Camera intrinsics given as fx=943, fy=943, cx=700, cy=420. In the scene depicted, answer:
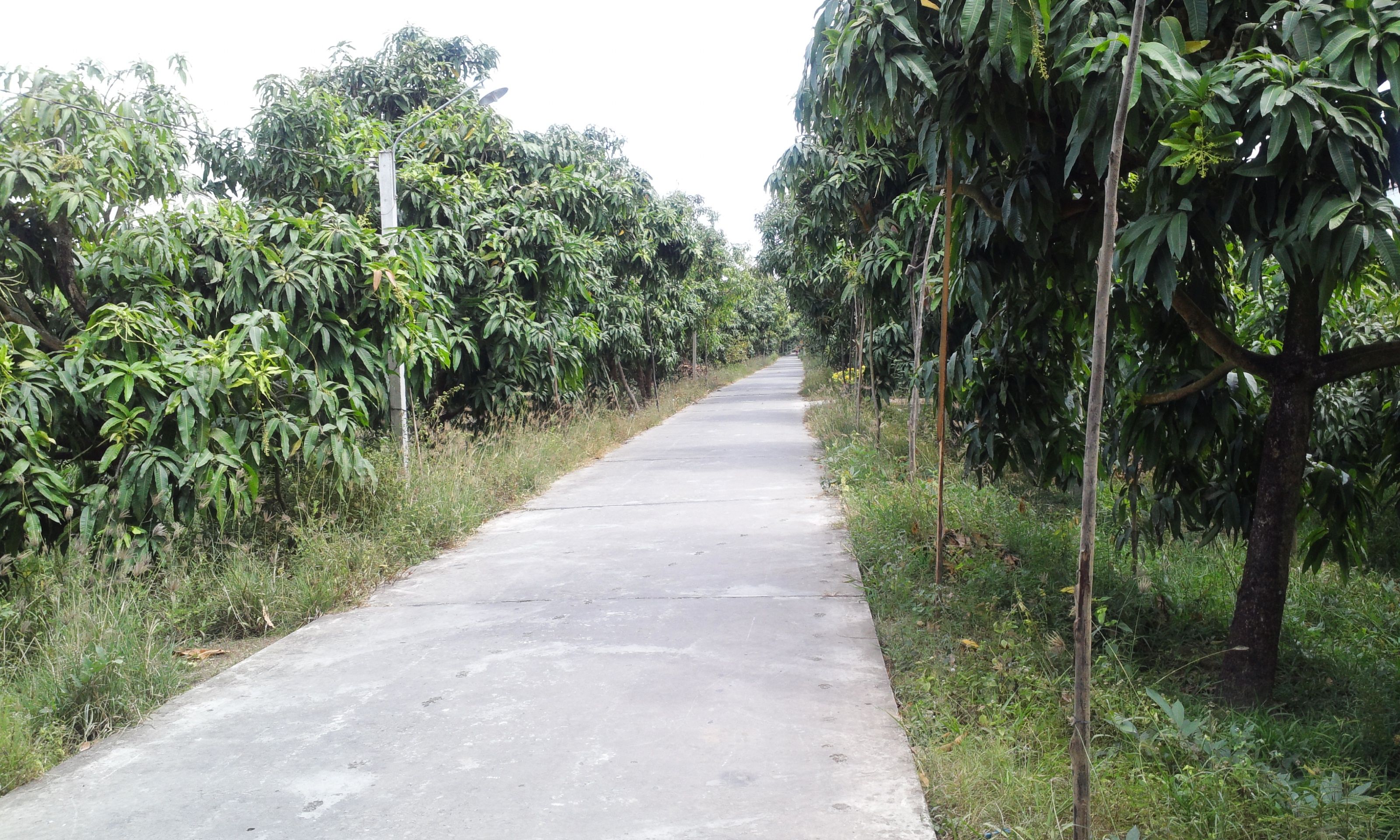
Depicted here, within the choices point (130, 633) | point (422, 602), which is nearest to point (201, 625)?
point (130, 633)

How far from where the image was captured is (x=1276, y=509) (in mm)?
3775

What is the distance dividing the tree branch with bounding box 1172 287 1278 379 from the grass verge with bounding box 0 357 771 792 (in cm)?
465

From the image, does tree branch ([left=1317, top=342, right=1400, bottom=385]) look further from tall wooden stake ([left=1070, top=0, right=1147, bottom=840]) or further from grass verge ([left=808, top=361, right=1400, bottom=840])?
tall wooden stake ([left=1070, top=0, right=1147, bottom=840])

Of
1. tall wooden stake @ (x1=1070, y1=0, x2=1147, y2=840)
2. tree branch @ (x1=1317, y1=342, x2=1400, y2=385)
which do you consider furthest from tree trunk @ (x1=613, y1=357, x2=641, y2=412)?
tall wooden stake @ (x1=1070, y1=0, x2=1147, y2=840)

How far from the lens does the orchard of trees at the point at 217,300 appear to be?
5.21 m

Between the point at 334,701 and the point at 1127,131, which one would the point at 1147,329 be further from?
the point at 334,701

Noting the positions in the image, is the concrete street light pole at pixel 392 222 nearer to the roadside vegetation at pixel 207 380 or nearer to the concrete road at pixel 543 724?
the roadside vegetation at pixel 207 380

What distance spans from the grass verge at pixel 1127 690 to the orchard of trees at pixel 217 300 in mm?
3884

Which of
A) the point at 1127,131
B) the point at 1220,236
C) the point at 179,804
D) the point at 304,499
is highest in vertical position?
the point at 1127,131

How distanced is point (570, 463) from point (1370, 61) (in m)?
10.0

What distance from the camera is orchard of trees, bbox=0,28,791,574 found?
521 cm

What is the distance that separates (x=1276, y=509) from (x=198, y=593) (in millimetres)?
5477

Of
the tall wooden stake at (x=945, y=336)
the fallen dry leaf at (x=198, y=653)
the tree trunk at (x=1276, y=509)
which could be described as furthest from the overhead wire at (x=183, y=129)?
the tree trunk at (x=1276, y=509)

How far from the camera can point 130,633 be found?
4.43 meters
